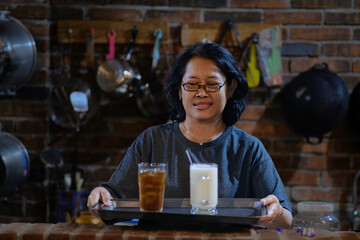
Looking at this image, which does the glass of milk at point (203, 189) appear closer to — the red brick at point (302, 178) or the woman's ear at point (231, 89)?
the woman's ear at point (231, 89)

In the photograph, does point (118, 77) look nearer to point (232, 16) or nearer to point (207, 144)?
point (232, 16)

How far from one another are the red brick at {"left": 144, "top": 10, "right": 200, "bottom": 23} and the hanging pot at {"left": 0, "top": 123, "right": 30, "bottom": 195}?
973 millimetres

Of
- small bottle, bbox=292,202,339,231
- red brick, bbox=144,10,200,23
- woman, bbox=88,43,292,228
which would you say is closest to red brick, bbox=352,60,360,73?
red brick, bbox=144,10,200,23

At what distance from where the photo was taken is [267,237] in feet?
3.67

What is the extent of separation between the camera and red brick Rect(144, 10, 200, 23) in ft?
8.75

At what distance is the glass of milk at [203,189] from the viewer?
1.30 m

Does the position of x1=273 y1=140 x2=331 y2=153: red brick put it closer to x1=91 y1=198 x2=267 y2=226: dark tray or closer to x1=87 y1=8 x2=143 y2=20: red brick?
x1=87 y1=8 x2=143 y2=20: red brick

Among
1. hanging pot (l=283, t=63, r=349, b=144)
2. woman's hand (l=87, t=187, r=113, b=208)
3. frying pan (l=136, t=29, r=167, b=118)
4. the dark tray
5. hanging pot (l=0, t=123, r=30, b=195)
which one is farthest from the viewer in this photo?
frying pan (l=136, t=29, r=167, b=118)

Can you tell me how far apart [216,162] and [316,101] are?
100 cm

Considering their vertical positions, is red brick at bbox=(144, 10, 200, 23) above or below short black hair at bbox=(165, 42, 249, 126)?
above

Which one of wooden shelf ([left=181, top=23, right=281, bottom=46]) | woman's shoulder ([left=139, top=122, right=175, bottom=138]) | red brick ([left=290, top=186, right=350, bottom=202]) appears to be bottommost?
red brick ([left=290, top=186, right=350, bottom=202])

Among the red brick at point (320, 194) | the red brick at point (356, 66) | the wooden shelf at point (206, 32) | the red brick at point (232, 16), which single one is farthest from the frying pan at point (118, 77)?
the red brick at point (356, 66)

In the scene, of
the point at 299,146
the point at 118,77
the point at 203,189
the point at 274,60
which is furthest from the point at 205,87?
the point at 299,146

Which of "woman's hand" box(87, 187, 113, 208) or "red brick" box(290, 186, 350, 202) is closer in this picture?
"woman's hand" box(87, 187, 113, 208)
